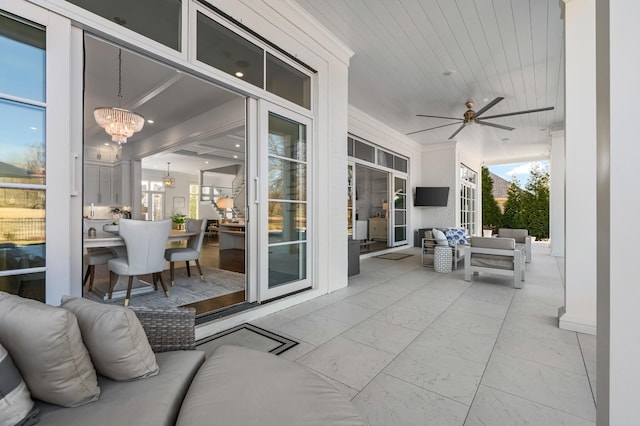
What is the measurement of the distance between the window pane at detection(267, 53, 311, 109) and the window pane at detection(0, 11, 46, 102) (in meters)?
Result: 1.79

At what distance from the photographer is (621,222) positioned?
2.31 feet

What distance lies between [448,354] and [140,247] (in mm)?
3137

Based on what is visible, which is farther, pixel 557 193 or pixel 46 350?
pixel 557 193

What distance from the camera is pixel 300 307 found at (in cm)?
320

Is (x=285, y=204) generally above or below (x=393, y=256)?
above

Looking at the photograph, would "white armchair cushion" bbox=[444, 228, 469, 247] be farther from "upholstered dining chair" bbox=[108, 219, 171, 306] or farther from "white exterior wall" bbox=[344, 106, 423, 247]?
"upholstered dining chair" bbox=[108, 219, 171, 306]

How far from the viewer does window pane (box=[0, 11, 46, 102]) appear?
1587mm

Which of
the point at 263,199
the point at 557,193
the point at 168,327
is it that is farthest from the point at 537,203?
the point at 168,327

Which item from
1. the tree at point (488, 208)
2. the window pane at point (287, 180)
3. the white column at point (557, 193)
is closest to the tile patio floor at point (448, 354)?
the window pane at point (287, 180)

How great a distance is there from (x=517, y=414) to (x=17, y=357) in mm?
2144

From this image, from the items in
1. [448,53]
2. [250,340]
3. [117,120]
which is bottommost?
[250,340]

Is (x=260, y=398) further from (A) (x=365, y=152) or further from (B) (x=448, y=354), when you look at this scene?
(A) (x=365, y=152)

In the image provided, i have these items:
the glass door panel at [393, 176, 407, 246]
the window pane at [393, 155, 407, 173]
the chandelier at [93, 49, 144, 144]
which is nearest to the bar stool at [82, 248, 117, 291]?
the chandelier at [93, 49, 144, 144]

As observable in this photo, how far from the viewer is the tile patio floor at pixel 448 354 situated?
1.56m
